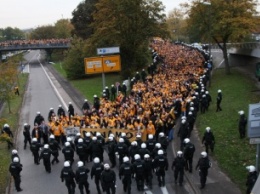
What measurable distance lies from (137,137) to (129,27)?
24.2 m

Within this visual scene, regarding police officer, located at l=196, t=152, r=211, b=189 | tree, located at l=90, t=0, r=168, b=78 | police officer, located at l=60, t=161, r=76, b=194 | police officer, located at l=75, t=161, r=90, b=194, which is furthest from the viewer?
tree, located at l=90, t=0, r=168, b=78

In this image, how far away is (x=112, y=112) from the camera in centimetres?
2347

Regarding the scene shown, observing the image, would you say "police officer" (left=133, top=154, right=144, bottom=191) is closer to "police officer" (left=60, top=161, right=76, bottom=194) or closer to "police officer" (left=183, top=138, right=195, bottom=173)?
"police officer" (left=183, top=138, right=195, bottom=173)

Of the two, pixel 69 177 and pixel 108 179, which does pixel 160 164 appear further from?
pixel 69 177

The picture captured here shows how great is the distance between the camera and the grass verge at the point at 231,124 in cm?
1758

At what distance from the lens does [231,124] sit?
78.3 ft

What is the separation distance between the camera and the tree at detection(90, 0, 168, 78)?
39844 millimetres

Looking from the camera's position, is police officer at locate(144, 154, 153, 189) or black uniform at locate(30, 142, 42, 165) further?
black uniform at locate(30, 142, 42, 165)

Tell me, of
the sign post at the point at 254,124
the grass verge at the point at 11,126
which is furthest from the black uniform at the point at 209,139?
the grass verge at the point at 11,126

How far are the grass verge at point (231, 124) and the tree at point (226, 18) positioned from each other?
15.4 feet

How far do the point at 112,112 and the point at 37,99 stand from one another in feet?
59.2

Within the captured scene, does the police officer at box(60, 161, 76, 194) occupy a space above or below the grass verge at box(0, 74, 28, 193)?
above

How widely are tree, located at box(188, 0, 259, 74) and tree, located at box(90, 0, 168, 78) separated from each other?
4.13m

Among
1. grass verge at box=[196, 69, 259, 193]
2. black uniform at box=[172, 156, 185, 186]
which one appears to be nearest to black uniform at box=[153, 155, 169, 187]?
black uniform at box=[172, 156, 185, 186]
